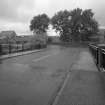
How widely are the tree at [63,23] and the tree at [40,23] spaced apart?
9299 millimetres

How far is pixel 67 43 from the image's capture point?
57.9 m

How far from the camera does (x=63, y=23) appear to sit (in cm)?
5888

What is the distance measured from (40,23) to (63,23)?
15.2 metres

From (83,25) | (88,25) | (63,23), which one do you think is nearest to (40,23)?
(63,23)

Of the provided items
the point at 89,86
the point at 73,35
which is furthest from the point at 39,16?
the point at 89,86

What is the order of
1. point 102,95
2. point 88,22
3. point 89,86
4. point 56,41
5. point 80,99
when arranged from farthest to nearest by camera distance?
point 56,41, point 88,22, point 89,86, point 102,95, point 80,99

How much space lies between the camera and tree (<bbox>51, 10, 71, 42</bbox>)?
58469 millimetres

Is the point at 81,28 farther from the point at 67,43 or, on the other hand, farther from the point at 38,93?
the point at 38,93

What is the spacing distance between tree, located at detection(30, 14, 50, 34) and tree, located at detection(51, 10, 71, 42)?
9299mm

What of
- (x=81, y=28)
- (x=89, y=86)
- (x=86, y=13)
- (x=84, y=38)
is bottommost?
(x=89, y=86)

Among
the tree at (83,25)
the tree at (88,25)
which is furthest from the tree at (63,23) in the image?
the tree at (88,25)

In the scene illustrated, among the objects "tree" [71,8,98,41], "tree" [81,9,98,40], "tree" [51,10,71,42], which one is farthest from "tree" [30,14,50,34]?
"tree" [81,9,98,40]

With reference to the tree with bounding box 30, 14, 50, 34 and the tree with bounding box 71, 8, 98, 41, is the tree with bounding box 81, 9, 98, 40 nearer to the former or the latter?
the tree with bounding box 71, 8, 98, 41

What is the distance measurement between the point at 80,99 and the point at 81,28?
55.4 meters
